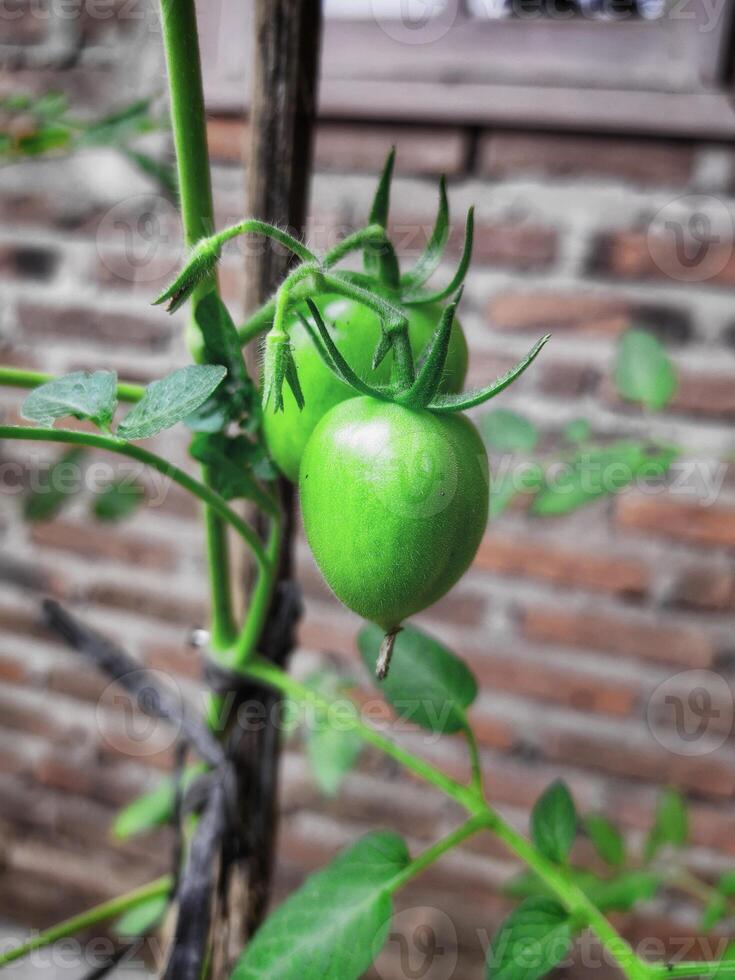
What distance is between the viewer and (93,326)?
810 millimetres

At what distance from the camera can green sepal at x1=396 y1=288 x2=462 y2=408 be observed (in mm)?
186

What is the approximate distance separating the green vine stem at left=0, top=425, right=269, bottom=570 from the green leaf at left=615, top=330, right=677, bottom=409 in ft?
0.85

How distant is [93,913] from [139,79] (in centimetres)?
70

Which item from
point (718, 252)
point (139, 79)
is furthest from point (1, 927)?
point (718, 252)

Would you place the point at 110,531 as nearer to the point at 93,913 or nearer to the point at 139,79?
the point at 139,79

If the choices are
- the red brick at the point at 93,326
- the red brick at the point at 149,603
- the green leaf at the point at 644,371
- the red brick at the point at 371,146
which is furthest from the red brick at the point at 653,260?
the red brick at the point at 149,603

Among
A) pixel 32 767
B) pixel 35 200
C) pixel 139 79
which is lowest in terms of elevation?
pixel 32 767

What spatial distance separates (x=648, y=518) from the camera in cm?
71

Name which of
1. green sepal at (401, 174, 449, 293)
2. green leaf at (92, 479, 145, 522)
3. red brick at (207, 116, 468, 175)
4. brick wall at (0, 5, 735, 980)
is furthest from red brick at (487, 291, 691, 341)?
green sepal at (401, 174, 449, 293)

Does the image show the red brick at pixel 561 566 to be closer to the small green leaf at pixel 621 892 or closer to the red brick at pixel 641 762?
the red brick at pixel 641 762

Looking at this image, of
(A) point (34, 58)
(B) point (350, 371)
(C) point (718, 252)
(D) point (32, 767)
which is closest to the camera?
(B) point (350, 371)

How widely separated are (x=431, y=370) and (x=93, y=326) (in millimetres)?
696

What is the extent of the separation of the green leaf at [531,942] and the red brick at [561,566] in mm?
467

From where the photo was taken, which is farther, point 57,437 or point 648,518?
point 648,518
